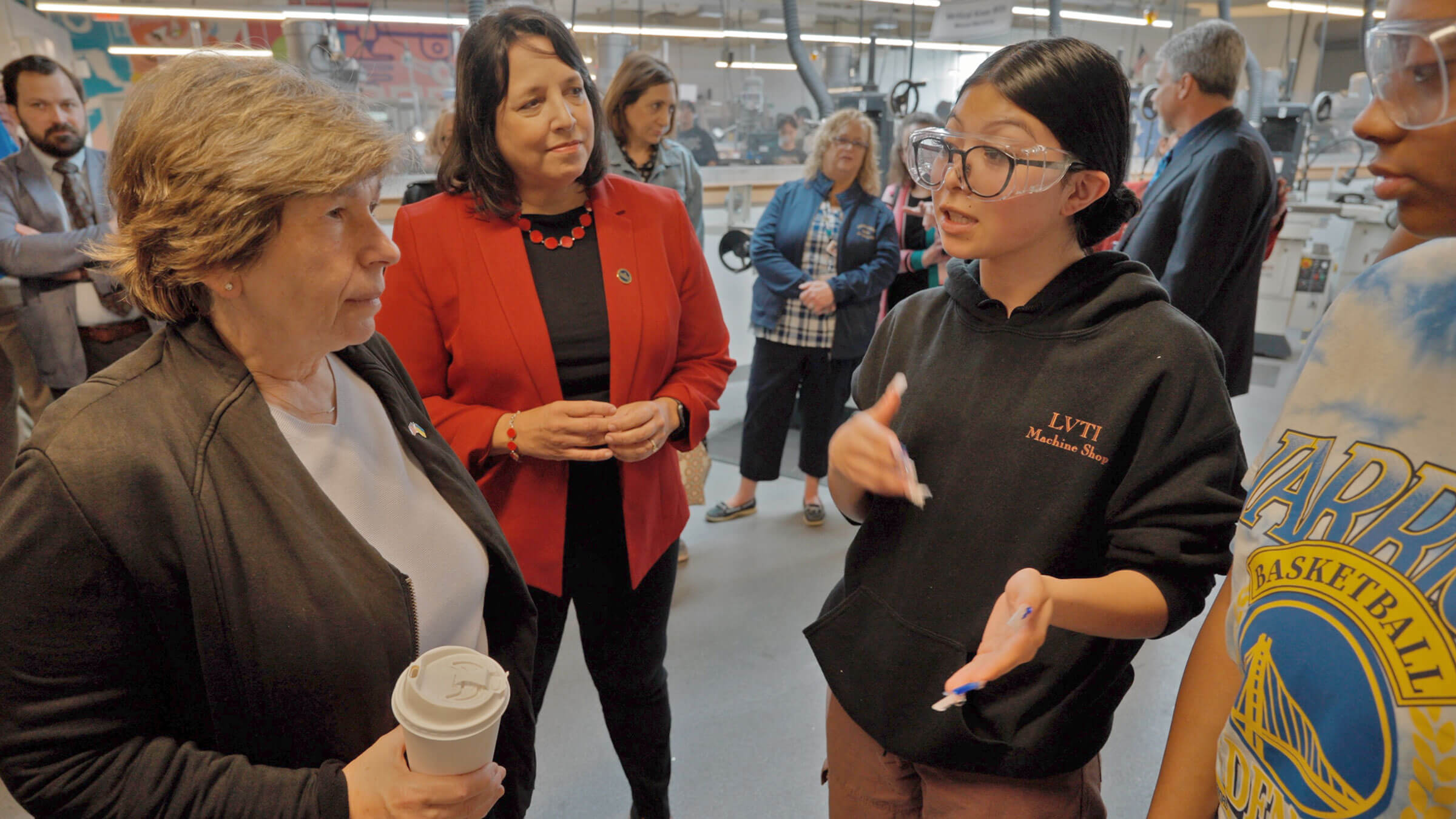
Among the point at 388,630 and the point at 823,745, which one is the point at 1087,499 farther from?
the point at 823,745

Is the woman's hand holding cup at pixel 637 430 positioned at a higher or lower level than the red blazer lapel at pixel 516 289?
lower

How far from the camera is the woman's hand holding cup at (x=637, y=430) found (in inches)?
60.5

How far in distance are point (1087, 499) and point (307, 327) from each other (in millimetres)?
984

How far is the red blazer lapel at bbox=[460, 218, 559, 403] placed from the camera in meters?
1.54

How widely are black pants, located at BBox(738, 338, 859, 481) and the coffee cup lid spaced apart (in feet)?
9.82

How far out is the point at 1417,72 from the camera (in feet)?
2.09

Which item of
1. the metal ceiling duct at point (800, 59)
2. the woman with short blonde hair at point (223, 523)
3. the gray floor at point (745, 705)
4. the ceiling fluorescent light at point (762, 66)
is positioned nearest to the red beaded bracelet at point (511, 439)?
the woman with short blonde hair at point (223, 523)

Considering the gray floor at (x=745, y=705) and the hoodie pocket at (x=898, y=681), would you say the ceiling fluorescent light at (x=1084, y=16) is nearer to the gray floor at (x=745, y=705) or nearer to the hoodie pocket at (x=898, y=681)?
the gray floor at (x=745, y=705)

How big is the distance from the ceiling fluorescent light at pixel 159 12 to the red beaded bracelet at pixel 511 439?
7.04m

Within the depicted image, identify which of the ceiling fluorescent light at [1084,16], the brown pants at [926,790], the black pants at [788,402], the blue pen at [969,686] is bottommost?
the black pants at [788,402]

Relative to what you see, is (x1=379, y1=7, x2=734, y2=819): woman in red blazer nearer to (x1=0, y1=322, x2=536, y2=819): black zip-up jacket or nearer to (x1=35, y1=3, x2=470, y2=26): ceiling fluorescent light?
(x1=0, y1=322, x2=536, y2=819): black zip-up jacket

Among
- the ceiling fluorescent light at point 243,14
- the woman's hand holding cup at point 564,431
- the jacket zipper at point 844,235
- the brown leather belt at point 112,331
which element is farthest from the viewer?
A: the ceiling fluorescent light at point 243,14

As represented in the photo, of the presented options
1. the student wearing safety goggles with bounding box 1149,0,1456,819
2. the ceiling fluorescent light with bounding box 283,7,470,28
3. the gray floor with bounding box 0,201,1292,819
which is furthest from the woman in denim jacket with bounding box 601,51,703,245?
the ceiling fluorescent light with bounding box 283,7,470,28

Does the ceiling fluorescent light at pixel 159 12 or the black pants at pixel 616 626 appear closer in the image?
the black pants at pixel 616 626
